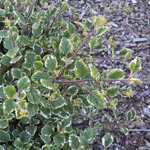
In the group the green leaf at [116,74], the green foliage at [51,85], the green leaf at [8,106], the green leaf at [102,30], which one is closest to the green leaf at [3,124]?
the green foliage at [51,85]

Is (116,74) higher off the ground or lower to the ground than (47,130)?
higher

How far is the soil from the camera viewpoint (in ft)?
5.91

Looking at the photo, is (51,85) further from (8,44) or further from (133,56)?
(133,56)

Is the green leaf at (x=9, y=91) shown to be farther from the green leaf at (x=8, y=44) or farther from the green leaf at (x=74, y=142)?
the green leaf at (x=74, y=142)

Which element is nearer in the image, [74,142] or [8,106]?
[8,106]

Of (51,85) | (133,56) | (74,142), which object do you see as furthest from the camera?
(133,56)

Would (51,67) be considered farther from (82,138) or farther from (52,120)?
(52,120)

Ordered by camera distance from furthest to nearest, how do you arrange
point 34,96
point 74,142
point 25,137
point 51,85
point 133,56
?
point 133,56
point 25,137
point 74,142
point 34,96
point 51,85

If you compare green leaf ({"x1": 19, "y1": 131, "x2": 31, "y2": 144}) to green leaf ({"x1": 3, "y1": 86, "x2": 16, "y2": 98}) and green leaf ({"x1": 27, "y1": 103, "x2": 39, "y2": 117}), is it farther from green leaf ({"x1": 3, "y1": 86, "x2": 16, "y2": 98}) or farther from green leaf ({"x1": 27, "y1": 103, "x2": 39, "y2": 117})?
green leaf ({"x1": 3, "y1": 86, "x2": 16, "y2": 98})

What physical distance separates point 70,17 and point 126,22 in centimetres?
87

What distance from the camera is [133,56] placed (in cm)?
233

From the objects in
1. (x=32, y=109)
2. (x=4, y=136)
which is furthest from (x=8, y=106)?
(x=4, y=136)

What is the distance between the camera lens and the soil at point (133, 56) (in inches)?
70.9

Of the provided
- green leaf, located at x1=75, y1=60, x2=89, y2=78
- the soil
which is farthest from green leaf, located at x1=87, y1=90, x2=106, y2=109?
the soil
